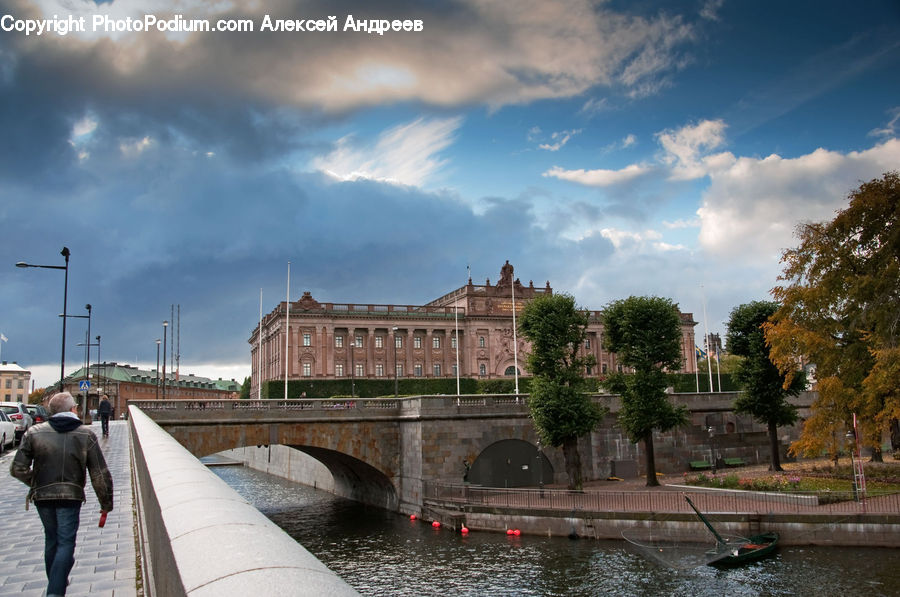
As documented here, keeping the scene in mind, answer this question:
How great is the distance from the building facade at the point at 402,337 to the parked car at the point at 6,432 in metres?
64.4

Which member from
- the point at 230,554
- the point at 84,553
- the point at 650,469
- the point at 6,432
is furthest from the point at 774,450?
the point at 230,554

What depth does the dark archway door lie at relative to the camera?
50312 millimetres

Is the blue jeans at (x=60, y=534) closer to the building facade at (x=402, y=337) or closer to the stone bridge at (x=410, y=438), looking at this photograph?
the stone bridge at (x=410, y=438)

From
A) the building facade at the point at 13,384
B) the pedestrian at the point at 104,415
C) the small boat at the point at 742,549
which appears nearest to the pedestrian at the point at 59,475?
the small boat at the point at 742,549

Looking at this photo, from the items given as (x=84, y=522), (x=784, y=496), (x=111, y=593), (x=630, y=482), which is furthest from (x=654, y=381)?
(x=111, y=593)

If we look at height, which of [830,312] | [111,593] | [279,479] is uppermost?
[830,312]

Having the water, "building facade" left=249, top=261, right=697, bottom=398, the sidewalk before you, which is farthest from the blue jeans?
"building facade" left=249, top=261, right=697, bottom=398

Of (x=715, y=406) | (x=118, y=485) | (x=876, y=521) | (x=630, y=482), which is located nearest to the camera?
(x=118, y=485)

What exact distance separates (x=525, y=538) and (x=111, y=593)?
3217cm

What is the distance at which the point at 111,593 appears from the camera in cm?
841

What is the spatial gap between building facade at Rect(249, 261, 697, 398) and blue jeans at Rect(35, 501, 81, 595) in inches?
3603

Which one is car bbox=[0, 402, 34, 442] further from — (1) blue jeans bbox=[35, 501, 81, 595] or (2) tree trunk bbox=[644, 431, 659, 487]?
(2) tree trunk bbox=[644, 431, 659, 487]

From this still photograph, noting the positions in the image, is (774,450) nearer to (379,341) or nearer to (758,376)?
(758,376)

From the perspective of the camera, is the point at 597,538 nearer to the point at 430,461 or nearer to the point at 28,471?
the point at 430,461
